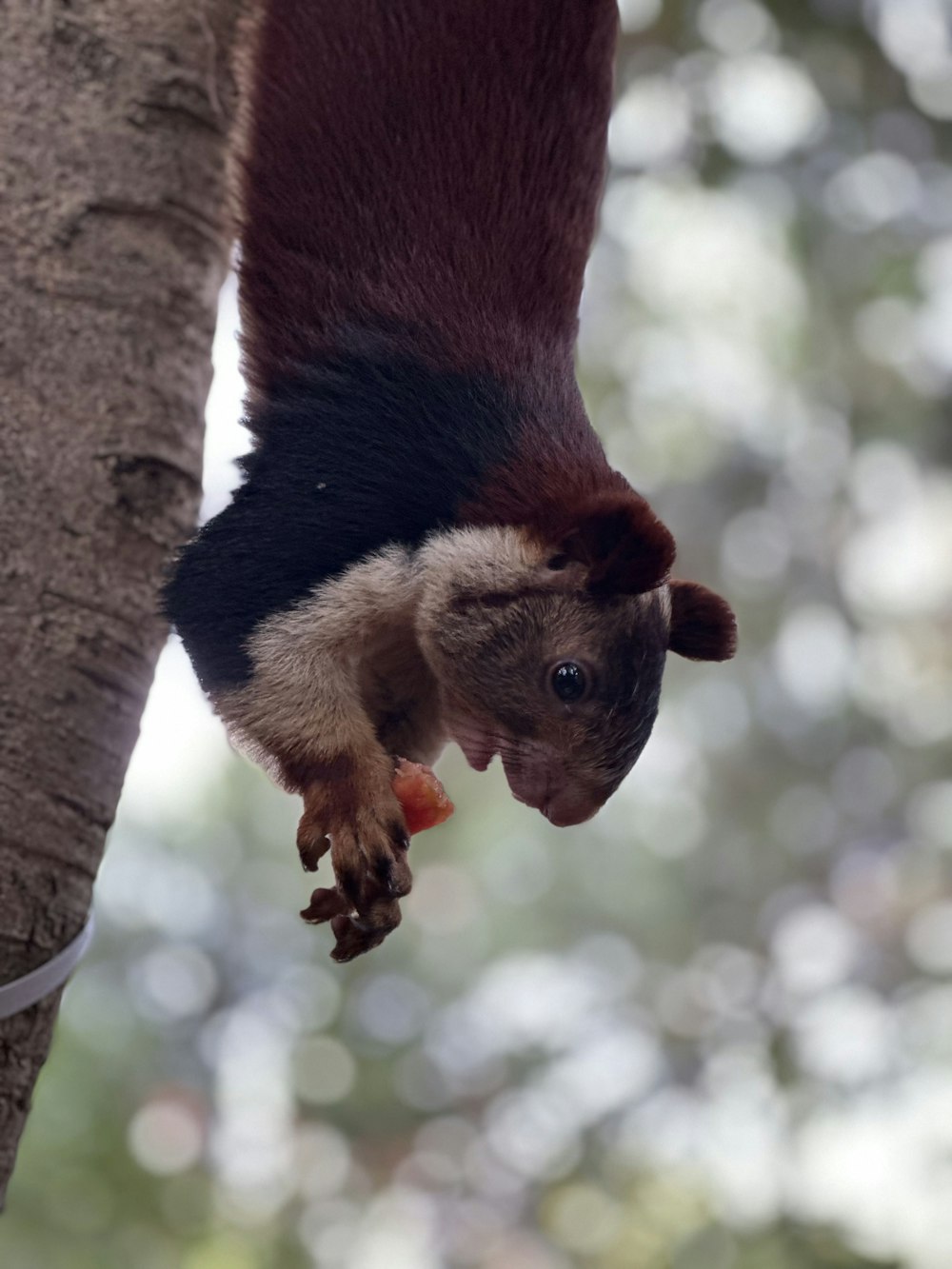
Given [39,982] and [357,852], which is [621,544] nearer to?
[357,852]

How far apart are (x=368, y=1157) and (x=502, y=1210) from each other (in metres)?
0.36

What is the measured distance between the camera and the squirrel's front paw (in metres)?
0.95

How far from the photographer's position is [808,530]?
337 centimetres

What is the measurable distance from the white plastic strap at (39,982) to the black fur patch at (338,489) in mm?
241

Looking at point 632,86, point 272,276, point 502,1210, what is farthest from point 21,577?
point 502,1210

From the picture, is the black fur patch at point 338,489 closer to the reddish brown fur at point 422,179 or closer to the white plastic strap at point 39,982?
the reddish brown fur at point 422,179

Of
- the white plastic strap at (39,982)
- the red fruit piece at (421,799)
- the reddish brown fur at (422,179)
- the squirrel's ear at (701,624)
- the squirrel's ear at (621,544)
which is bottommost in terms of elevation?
the white plastic strap at (39,982)

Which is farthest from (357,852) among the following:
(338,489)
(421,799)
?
(338,489)

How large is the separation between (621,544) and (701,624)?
190 millimetres

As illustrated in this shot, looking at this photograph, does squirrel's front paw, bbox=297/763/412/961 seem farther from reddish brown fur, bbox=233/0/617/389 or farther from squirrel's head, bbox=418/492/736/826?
reddish brown fur, bbox=233/0/617/389

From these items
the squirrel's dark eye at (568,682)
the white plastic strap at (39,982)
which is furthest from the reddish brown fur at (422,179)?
the white plastic strap at (39,982)

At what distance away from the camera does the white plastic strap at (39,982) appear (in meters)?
1.05

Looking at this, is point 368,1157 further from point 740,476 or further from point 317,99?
point 317,99

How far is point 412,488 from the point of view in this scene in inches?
41.7
